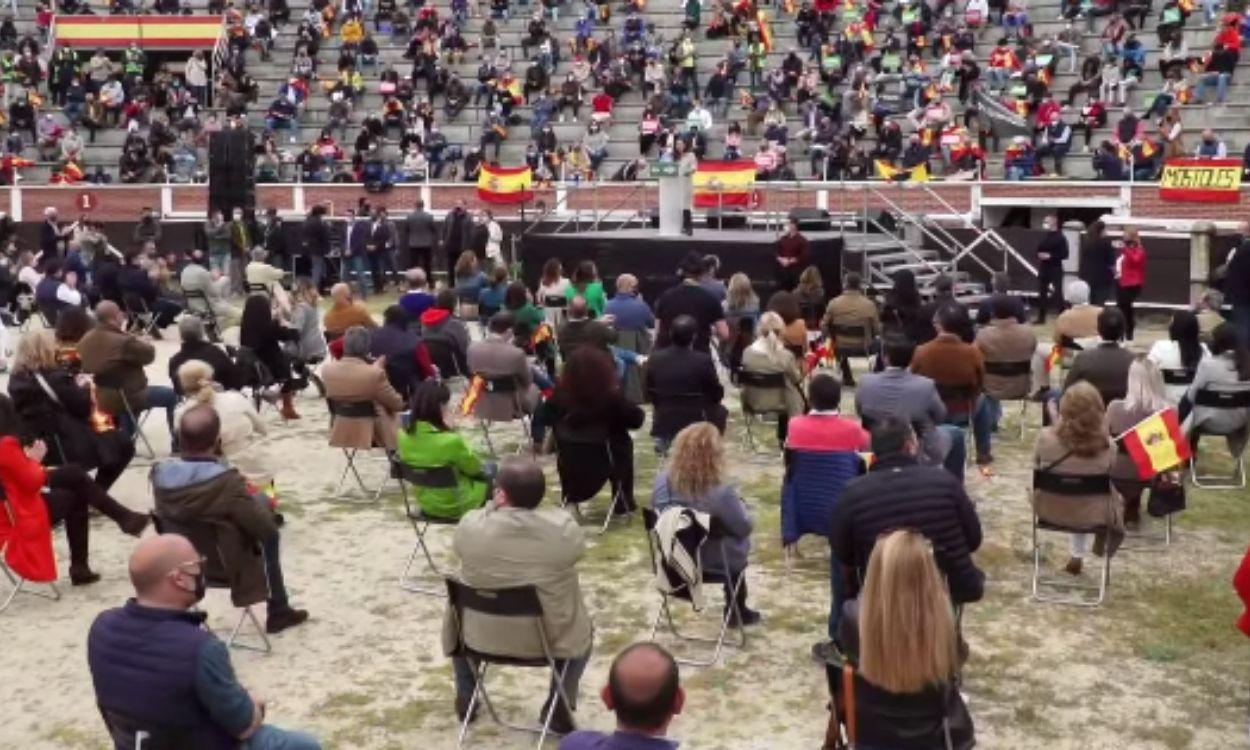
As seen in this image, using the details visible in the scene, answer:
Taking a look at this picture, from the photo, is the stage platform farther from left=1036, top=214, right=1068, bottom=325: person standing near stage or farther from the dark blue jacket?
the dark blue jacket

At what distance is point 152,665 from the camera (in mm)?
4766

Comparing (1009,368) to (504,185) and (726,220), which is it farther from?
(504,185)

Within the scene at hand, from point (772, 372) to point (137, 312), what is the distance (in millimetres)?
10036

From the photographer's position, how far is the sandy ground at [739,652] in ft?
22.9

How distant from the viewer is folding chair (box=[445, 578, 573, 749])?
6.35m

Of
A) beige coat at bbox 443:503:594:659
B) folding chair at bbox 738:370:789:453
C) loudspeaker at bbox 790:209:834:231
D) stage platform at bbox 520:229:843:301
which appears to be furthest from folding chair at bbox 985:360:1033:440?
loudspeaker at bbox 790:209:834:231

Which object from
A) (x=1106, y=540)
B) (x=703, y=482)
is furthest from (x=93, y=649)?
(x=1106, y=540)

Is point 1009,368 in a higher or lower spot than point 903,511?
lower

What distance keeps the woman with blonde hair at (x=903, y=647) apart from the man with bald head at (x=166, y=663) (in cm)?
207

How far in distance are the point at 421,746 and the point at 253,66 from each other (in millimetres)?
32896

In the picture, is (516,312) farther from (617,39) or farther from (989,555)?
(617,39)

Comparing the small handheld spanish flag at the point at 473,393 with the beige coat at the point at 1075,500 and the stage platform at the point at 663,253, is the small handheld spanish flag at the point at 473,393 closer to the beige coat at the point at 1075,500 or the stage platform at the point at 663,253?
the beige coat at the point at 1075,500

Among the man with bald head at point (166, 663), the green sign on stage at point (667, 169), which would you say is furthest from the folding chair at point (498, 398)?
the green sign on stage at point (667, 169)

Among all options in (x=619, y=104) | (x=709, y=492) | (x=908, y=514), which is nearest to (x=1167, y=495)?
(x=709, y=492)
